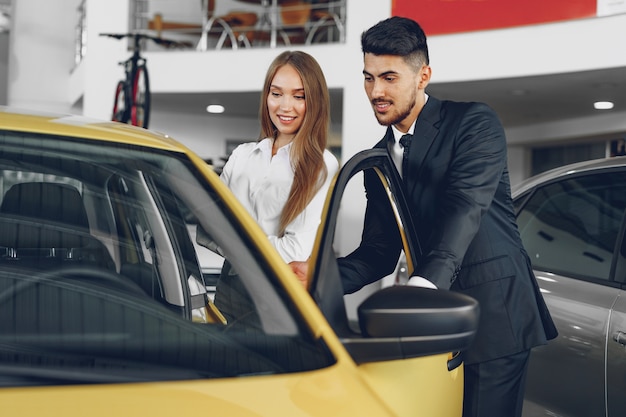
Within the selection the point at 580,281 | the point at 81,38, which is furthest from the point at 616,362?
the point at 81,38

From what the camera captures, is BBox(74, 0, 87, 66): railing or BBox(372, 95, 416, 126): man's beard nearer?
BBox(372, 95, 416, 126): man's beard

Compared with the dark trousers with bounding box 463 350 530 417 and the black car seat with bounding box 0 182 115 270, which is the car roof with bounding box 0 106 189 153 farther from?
the dark trousers with bounding box 463 350 530 417

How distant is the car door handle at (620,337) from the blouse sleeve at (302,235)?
1.18 m

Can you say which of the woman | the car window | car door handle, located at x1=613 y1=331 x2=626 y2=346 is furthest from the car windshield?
the car window

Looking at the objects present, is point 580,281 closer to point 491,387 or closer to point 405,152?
point 491,387

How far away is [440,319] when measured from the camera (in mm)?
1388

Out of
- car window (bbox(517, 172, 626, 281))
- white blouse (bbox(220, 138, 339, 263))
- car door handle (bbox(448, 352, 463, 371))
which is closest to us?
car door handle (bbox(448, 352, 463, 371))

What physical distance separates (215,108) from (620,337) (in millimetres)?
12771

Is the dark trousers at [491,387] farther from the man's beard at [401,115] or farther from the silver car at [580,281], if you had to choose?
the silver car at [580,281]

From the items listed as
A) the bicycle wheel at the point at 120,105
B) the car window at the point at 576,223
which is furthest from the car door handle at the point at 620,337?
the bicycle wheel at the point at 120,105

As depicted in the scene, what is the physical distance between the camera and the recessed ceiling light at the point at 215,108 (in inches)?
585

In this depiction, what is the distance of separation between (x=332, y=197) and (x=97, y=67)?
489 inches

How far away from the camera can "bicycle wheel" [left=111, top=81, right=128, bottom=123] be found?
10.7 meters

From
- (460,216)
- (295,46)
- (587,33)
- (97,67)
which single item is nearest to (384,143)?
(460,216)
